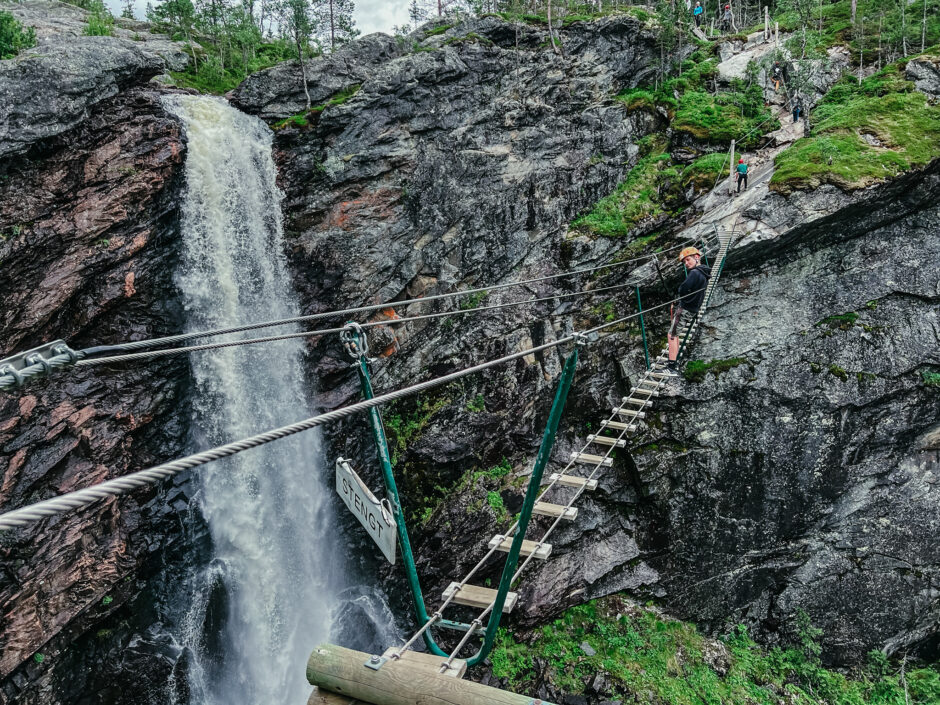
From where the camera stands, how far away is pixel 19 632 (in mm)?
9664

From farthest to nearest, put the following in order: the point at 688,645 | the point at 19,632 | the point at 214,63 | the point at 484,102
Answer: the point at 214,63
the point at 484,102
the point at 688,645
the point at 19,632

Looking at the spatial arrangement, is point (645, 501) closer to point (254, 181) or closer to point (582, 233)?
point (582, 233)

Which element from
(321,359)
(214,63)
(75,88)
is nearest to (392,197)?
(321,359)

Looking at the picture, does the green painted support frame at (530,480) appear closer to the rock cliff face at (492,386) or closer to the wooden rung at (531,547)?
the wooden rung at (531,547)

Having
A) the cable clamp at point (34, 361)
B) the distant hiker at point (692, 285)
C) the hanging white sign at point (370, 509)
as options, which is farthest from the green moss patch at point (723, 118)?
the cable clamp at point (34, 361)

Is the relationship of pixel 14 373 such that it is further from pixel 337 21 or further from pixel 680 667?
pixel 337 21

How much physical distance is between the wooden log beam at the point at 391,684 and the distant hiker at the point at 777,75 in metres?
20.4

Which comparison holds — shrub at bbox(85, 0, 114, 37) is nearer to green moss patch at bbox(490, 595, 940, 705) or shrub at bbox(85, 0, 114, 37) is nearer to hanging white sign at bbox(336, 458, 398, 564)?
hanging white sign at bbox(336, 458, 398, 564)

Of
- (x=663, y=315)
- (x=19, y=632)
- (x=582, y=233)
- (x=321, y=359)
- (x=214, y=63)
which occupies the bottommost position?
(x=19, y=632)

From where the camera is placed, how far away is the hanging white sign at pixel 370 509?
3.04 meters

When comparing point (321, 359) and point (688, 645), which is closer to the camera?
point (688, 645)

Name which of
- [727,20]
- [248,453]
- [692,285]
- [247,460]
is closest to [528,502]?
[692,285]

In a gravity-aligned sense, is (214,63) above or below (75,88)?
above

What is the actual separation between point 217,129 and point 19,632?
13.1 m
